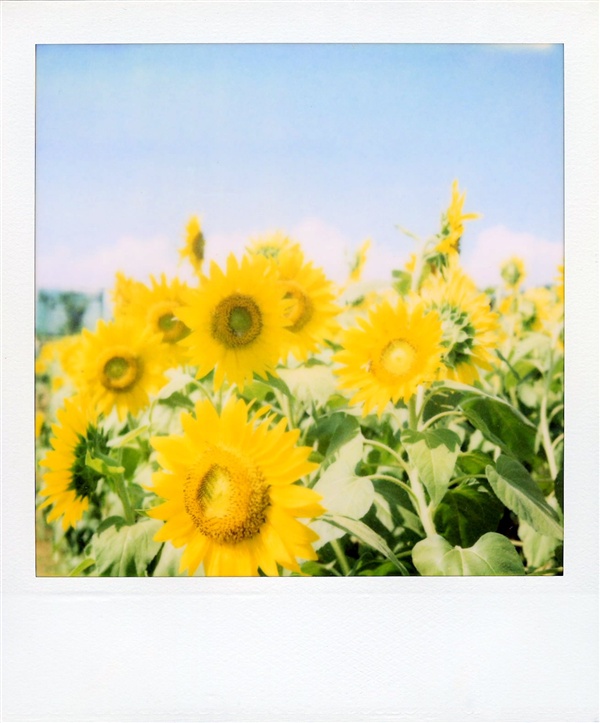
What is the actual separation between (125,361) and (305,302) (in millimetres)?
329

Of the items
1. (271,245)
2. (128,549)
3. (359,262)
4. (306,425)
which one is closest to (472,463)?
(306,425)

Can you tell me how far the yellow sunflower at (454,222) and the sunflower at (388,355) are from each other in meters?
0.12

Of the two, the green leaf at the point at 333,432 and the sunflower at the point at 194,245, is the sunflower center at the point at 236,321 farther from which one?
→ the green leaf at the point at 333,432

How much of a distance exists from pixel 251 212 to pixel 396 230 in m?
0.25

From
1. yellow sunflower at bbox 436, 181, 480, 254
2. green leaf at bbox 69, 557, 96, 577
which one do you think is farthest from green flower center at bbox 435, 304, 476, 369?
green leaf at bbox 69, 557, 96, 577

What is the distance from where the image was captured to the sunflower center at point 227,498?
1.08 meters

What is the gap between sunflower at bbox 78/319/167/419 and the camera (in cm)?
112

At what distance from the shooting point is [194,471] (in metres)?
1.09

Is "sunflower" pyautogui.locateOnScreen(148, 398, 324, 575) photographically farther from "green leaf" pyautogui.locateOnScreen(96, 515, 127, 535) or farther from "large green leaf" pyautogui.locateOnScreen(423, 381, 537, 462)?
"large green leaf" pyautogui.locateOnScreen(423, 381, 537, 462)

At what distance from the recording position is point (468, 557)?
110 cm
